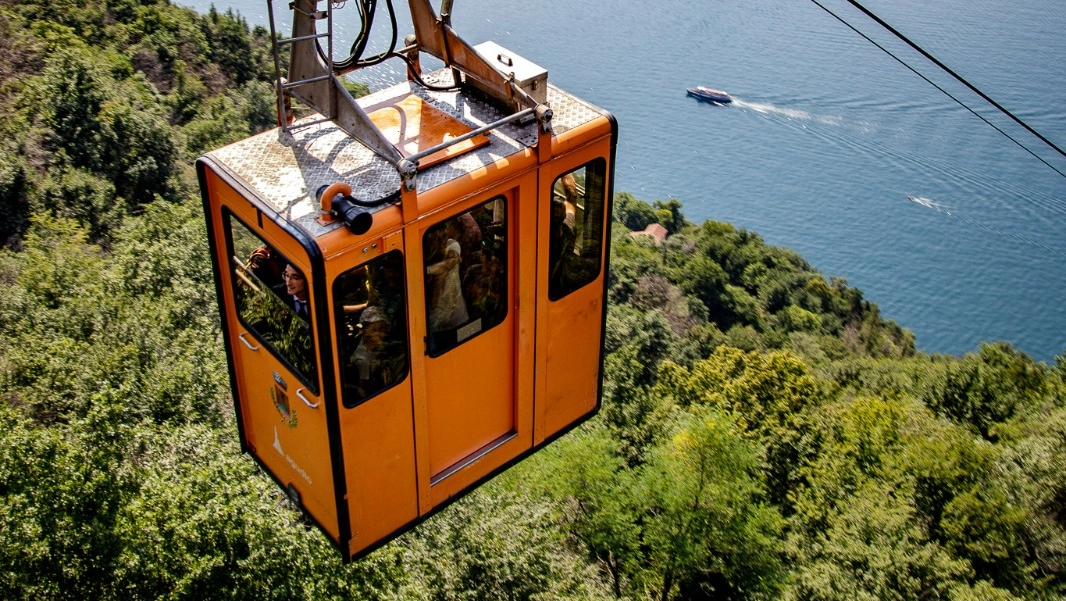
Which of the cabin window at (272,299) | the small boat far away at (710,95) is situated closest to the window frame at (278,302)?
the cabin window at (272,299)

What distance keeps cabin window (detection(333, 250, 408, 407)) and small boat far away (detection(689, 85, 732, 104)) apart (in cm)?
5570

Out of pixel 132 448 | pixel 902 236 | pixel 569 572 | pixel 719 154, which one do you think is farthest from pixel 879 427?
pixel 719 154

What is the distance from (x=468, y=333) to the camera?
6.84 meters

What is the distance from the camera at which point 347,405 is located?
20.6ft

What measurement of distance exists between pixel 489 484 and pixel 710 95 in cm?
4302

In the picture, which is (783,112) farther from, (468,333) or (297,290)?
(297,290)

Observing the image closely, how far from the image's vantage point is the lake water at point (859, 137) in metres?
52.7

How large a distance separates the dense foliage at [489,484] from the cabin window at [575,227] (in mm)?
8895

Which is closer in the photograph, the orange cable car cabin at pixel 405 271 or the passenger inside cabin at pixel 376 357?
the orange cable car cabin at pixel 405 271

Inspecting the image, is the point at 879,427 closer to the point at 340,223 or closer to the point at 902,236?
the point at 340,223

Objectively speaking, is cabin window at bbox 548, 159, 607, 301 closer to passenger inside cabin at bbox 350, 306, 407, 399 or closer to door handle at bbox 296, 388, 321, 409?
passenger inside cabin at bbox 350, 306, 407, 399

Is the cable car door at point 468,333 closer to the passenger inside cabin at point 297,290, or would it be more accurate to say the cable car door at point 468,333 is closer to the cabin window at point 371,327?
the cabin window at point 371,327

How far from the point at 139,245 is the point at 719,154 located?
39.2 meters

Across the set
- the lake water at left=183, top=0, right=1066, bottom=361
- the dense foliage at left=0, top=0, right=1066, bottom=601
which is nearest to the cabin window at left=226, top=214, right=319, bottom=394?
the dense foliage at left=0, top=0, right=1066, bottom=601
